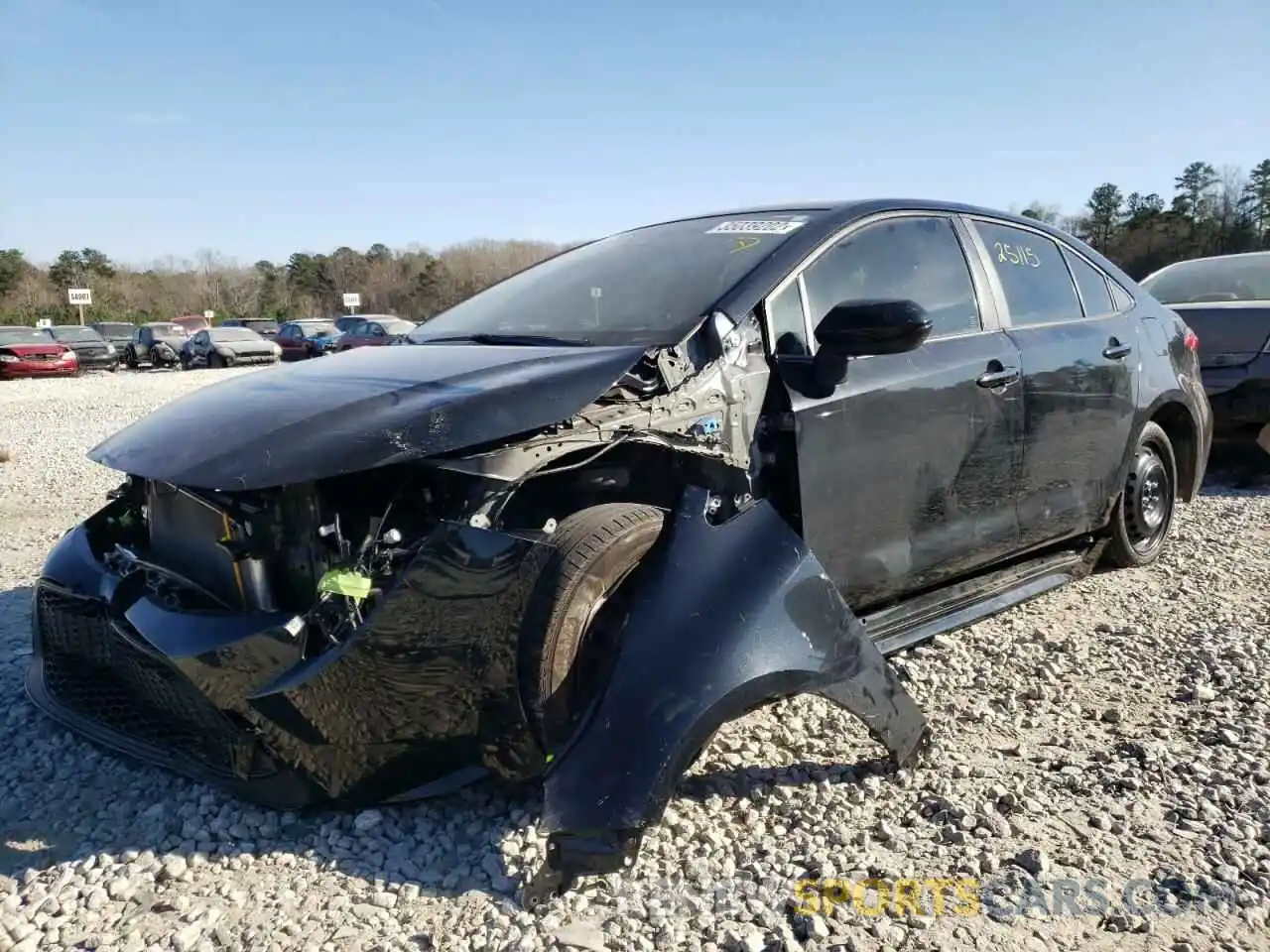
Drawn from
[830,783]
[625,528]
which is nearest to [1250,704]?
[830,783]

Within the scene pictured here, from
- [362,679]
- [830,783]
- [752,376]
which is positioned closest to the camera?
[362,679]

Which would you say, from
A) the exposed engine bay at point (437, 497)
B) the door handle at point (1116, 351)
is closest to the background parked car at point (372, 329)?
the door handle at point (1116, 351)

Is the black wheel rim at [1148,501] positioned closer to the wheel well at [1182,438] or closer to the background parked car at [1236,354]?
the wheel well at [1182,438]

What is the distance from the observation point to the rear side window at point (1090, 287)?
4.23m

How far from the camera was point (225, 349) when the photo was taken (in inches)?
1056

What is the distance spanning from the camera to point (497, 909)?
212 centimetres

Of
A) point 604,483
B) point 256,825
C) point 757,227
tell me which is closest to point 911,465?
point 757,227

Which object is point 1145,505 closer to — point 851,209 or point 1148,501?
point 1148,501

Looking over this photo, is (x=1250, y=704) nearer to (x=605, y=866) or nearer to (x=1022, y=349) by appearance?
(x=1022, y=349)

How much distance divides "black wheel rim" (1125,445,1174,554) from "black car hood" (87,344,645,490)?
2.90 meters

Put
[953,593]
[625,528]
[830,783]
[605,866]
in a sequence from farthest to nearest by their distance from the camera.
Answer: [953,593]
[830,783]
[625,528]
[605,866]

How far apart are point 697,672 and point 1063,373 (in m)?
2.35

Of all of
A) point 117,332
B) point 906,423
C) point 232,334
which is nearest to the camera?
point 906,423

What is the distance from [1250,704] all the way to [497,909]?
249cm
